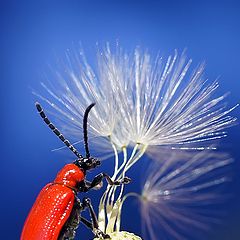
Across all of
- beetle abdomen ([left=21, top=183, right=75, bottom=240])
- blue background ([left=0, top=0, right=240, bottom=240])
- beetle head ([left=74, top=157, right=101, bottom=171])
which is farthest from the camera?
blue background ([left=0, top=0, right=240, bottom=240])

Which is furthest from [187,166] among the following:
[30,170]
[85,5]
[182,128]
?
[85,5]

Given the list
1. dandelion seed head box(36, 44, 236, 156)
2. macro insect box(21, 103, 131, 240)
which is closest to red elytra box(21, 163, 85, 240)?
macro insect box(21, 103, 131, 240)

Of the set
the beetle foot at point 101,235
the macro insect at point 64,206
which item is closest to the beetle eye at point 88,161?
Result: the macro insect at point 64,206

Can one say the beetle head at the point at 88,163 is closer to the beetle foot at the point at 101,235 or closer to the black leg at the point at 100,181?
the black leg at the point at 100,181

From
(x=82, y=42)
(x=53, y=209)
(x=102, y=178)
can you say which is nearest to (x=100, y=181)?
(x=102, y=178)

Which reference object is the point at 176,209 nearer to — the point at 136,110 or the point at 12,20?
the point at 136,110

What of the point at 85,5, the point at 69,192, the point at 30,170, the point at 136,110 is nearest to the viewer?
the point at 69,192

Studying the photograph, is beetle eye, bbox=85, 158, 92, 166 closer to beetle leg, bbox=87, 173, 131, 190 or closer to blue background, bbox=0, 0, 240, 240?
beetle leg, bbox=87, 173, 131, 190
